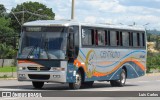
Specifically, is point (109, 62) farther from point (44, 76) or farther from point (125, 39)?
point (44, 76)

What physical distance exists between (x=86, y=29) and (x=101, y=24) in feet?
6.86

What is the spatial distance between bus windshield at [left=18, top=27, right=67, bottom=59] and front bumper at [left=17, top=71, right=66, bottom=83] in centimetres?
64

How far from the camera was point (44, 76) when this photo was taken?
24.1 m

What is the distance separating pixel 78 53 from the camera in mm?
25062

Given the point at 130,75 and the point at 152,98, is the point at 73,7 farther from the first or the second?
the point at 152,98

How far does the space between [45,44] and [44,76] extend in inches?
53.4

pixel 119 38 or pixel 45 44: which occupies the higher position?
pixel 45 44

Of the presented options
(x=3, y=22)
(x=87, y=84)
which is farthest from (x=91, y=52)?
(x=3, y=22)

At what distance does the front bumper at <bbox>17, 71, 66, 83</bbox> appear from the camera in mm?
24016

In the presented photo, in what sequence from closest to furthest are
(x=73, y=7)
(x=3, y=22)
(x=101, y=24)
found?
(x=101, y=24), (x=73, y=7), (x=3, y=22)

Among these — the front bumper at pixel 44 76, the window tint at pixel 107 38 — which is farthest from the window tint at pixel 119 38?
the front bumper at pixel 44 76

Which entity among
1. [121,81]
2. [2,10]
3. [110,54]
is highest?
[110,54]

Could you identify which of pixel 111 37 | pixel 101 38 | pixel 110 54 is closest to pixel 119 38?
pixel 111 37

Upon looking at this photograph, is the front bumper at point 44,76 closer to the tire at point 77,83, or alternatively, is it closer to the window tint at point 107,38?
the tire at point 77,83
